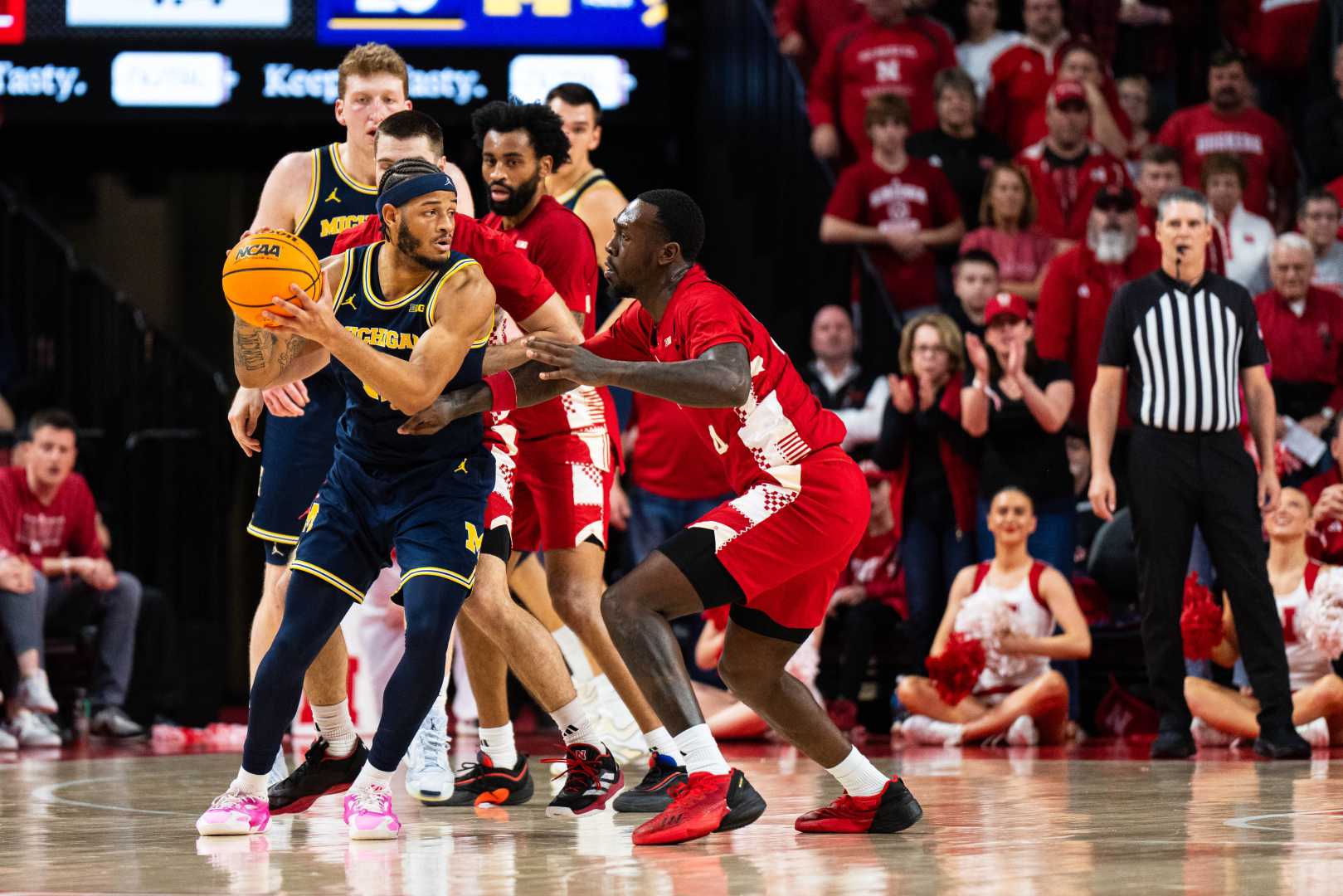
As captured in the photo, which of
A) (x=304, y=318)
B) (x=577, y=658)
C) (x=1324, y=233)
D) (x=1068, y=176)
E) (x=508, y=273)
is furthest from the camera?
(x=1068, y=176)

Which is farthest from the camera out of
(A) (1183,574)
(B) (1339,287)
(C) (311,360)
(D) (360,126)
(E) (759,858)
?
(B) (1339,287)

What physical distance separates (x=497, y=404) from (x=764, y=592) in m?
0.77

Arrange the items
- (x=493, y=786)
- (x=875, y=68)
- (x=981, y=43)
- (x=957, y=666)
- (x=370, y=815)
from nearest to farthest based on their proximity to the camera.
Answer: (x=370, y=815) → (x=493, y=786) → (x=957, y=666) → (x=875, y=68) → (x=981, y=43)

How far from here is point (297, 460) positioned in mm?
5094

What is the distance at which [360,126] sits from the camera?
17.5ft

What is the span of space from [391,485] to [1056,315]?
5049 mm

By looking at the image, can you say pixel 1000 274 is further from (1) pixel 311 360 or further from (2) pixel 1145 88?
(1) pixel 311 360

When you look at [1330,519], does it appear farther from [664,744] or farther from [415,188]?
[415,188]

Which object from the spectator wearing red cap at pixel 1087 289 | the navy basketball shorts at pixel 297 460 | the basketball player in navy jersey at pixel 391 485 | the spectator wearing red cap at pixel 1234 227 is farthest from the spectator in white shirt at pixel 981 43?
the basketball player in navy jersey at pixel 391 485

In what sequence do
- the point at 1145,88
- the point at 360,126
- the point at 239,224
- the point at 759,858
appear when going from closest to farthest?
the point at 759,858 → the point at 360,126 → the point at 1145,88 → the point at 239,224

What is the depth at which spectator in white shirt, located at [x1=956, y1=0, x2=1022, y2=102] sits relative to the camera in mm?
10453

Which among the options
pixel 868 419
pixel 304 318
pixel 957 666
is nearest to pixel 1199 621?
pixel 957 666

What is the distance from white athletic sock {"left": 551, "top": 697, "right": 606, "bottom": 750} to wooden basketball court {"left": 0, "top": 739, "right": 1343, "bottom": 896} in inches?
8.8

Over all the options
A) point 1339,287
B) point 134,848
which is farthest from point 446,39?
point 134,848
